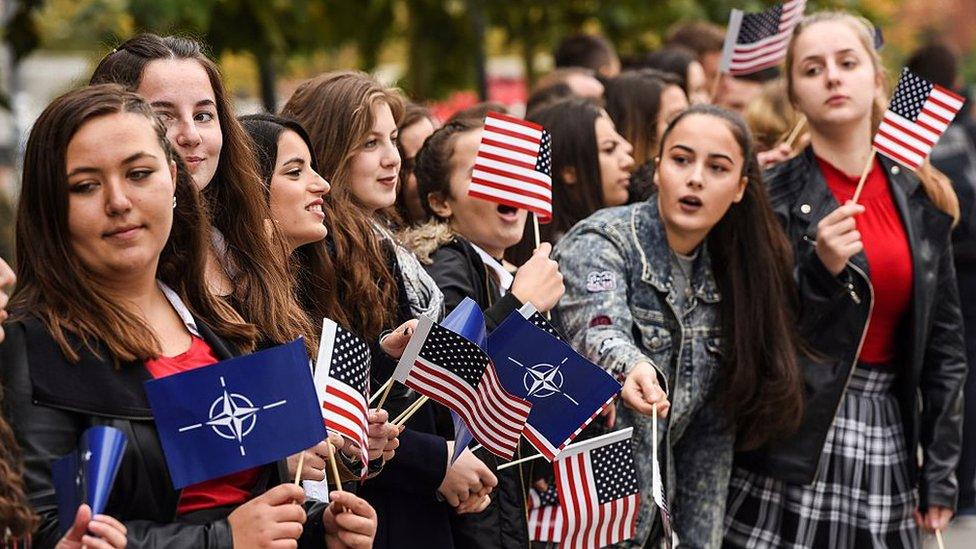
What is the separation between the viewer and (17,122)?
10008 millimetres

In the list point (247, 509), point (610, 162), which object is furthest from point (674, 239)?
point (247, 509)

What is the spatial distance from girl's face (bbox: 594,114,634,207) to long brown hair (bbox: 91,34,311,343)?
90.7 inches

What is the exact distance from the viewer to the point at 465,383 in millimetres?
4355

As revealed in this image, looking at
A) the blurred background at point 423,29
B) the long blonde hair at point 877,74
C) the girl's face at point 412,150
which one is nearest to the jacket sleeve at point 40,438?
the girl's face at point 412,150

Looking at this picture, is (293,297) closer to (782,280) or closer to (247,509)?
(247,509)

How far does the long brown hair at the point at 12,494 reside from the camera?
3199mm

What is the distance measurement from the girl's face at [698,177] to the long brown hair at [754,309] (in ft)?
0.16

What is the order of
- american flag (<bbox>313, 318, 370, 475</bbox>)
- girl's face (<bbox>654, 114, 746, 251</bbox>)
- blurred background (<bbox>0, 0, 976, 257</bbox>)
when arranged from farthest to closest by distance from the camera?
1. blurred background (<bbox>0, 0, 976, 257</bbox>)
2. girl's face (<bbox>654, 114, 746, 251</bbox>)
3. american flag (<bbox>313, 318, 370, 475</bbox>)

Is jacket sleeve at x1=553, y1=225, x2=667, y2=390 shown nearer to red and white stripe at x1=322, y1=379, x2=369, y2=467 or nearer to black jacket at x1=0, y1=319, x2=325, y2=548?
red and white stripe at x1=322, y1=379, x2=369, y2=467

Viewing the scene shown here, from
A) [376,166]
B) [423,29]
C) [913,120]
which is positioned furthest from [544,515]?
[423,29]

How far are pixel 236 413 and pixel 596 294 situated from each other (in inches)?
87.4

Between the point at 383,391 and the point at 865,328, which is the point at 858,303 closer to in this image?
the point at 865,328

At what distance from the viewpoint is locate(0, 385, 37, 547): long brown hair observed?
320cm

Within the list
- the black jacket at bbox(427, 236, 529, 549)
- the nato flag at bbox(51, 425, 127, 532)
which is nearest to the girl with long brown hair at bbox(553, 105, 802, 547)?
the black jacket at bbox(427, 236, 529, 549)
